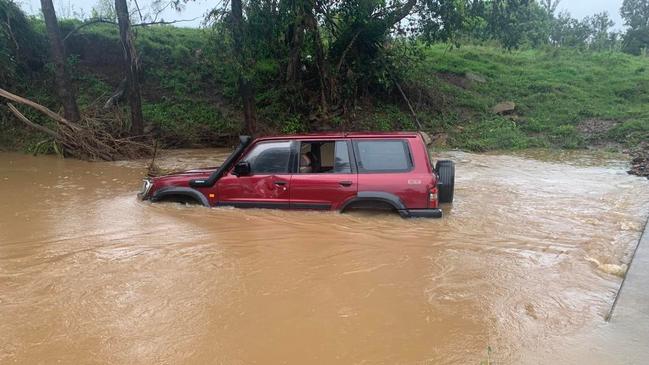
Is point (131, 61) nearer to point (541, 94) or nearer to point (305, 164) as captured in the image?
point (305, 164)

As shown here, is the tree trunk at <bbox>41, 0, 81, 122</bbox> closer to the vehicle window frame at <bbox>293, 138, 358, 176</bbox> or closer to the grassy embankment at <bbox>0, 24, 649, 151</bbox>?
the grassy embankment at <bbox>0, 24, 649, 151</bbox>

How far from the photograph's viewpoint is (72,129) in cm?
1282

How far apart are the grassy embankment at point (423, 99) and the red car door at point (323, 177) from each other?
30.0ft

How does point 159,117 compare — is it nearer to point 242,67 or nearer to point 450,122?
point 242,67

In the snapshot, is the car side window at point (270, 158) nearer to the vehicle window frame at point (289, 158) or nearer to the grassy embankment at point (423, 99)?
the vehicle window frame at point (289, 158)

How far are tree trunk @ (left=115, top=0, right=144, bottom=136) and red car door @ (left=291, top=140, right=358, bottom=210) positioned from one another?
865cm

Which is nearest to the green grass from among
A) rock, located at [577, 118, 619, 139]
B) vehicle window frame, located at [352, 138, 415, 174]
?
rock, located at [577, 118, 619, 139]

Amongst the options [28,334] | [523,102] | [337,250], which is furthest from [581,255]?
[523,102]

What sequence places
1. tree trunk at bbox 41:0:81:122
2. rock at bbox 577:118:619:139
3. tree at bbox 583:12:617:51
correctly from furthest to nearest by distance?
tree at bbox 583:12:617:51, rock at bbox 577:118:619:139, tree trunk at bbox 41:0:81:122

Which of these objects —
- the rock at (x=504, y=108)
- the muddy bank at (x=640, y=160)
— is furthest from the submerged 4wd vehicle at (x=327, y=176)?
the rock at (x=504, y=108)

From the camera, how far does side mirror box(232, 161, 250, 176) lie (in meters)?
6.85

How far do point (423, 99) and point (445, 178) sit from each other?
12518mm

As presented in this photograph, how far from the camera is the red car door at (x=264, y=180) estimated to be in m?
6.88

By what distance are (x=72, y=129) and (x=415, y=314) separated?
1148 cm
